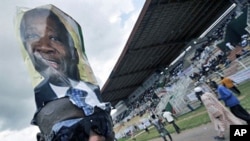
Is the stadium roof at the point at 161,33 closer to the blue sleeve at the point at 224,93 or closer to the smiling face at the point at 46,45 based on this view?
the blue sleeve at the point at 224,93

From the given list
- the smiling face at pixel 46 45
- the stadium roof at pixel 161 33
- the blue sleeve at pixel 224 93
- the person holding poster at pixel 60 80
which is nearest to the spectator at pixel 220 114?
the blue sleeve at pixel 224 93

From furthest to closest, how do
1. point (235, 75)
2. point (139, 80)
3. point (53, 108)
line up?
point (139, 80) < point (235, 75) < point (53, 108)

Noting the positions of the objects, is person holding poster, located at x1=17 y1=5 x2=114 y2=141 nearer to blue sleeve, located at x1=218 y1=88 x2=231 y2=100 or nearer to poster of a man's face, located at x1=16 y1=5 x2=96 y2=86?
poster of a man's face, located at x1=16 y1=5 x2=96 y2=86

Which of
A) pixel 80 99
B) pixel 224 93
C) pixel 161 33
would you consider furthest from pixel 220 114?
pixel 161 33

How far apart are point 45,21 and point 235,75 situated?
1935 cm

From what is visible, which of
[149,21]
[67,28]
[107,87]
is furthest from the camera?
[107,87]

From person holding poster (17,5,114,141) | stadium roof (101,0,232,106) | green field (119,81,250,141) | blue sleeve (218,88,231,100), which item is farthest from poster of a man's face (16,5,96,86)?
stadium roof (101,0,232,106)

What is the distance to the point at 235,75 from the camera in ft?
69.2

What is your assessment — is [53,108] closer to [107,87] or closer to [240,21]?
[240,21]

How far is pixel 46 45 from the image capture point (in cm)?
357

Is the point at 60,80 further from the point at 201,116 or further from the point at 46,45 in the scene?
the point at 201,116

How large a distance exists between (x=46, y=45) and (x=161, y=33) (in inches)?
1161

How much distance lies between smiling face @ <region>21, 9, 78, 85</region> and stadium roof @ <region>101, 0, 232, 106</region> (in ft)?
72.2

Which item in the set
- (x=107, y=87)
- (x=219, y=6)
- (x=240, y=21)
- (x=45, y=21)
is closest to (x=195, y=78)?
(x=240, y=21)
